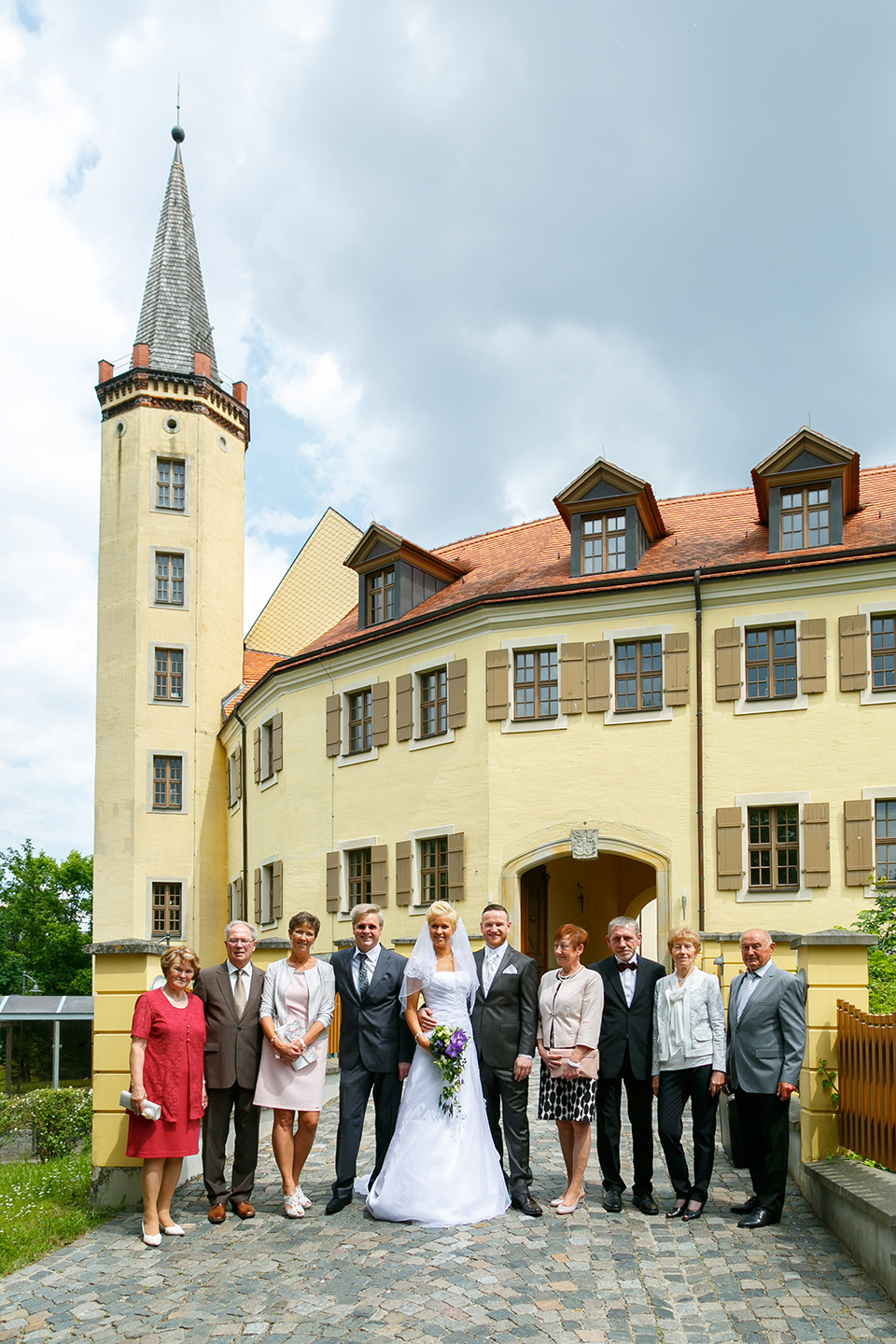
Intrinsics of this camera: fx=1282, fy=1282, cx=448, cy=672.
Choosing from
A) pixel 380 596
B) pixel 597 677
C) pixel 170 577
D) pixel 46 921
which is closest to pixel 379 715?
pixel 380 596

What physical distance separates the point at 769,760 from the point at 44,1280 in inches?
596

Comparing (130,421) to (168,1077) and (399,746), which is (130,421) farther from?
(168,1077)

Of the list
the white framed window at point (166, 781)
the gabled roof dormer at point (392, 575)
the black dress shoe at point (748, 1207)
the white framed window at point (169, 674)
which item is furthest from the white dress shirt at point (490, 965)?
the white framed window at point (169, 674)

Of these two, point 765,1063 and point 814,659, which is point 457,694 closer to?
point 814,659

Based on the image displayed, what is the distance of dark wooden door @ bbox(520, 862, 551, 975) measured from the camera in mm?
23188

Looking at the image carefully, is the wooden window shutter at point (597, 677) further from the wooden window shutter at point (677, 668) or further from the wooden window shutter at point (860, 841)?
the wooden window shutter at point (860, 841)

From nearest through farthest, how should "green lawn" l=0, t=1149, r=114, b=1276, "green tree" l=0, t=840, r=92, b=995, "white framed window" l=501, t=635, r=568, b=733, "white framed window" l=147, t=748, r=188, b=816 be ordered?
"green lawn" l=0, t=1149, r=114, b=1276, "white framed window" l=501, t=635, r=568, b=733, "white framed window" l=147, t=748, r=188, b=816, "green tree" l=0, t=840, r=92, b=995

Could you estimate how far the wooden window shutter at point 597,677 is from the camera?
69.2 feet

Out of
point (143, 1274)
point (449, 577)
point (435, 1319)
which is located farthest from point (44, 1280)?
point (449, 577)

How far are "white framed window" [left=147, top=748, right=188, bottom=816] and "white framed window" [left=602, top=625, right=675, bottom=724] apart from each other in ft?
44.6

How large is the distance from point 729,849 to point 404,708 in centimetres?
653

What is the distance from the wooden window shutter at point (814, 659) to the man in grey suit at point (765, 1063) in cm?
1250

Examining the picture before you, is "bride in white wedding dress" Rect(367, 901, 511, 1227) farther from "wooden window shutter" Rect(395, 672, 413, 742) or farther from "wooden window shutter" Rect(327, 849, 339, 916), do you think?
"wooden window shutter" Rect(327, 849, 339, 916)

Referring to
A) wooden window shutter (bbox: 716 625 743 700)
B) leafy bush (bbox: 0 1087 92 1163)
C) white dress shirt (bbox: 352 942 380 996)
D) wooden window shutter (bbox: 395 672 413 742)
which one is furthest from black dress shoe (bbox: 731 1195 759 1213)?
wooden window shutter (bbox: 395 672 413 742)
